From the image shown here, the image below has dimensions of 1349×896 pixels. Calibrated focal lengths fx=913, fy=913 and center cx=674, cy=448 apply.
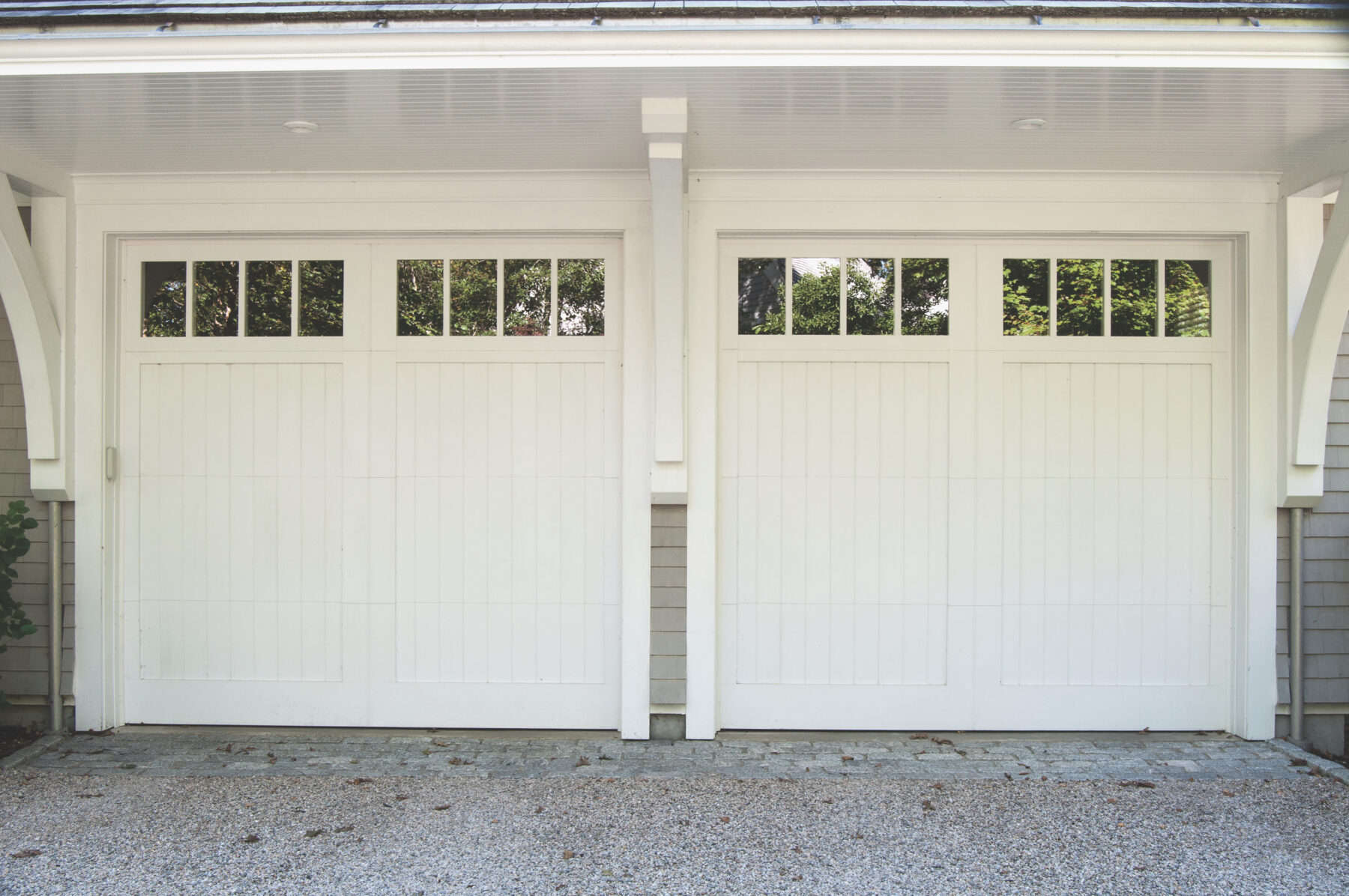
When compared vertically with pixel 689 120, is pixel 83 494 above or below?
below

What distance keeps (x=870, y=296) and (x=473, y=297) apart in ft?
6.04

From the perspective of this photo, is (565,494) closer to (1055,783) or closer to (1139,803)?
(1055,783)

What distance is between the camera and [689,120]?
3457mm

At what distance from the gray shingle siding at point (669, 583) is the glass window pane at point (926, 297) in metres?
1.37

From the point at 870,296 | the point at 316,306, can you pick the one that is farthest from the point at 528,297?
the point at 870,296

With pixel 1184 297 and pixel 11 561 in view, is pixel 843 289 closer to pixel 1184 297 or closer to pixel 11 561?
pixel 1184 297

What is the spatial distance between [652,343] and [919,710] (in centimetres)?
208

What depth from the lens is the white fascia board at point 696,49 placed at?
288 centimetres

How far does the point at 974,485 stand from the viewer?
4.20 metres

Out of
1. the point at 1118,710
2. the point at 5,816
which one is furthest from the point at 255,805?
the point at 1118,710

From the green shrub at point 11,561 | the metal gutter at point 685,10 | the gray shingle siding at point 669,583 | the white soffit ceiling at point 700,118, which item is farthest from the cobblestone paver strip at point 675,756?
the metal gutter at point 685,10

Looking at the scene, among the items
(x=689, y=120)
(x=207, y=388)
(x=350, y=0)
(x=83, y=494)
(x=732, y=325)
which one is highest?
(x=350, y=0)

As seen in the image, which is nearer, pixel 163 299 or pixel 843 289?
pixel 843 289

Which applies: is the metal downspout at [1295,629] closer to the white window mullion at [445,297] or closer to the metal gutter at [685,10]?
the metal gutter at [685,10]
